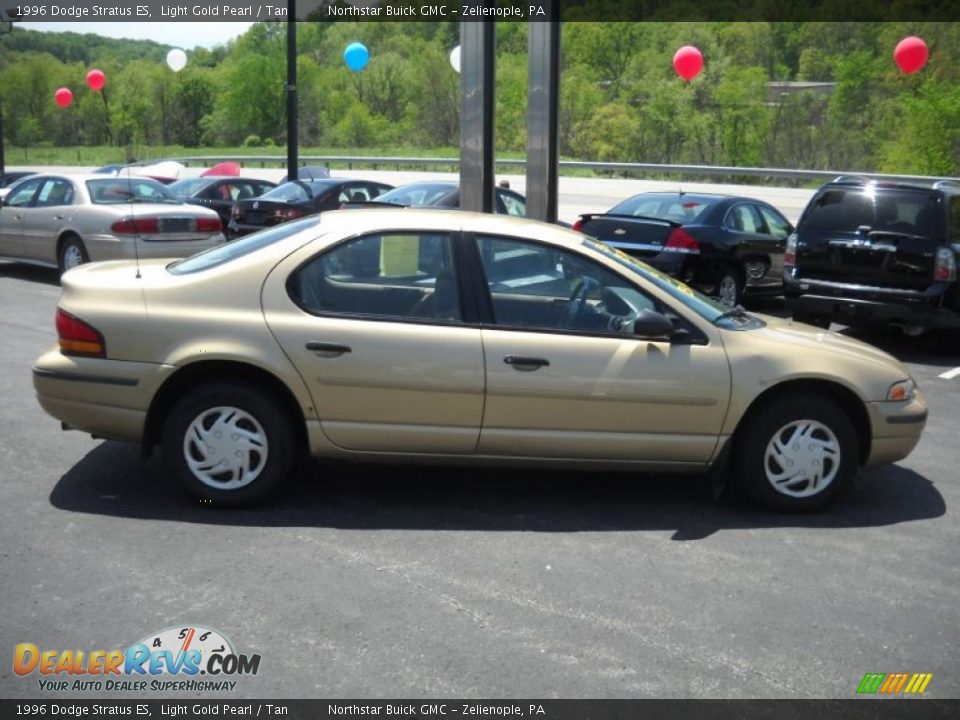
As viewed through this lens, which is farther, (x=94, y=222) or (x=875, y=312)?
(x=94, y=222)

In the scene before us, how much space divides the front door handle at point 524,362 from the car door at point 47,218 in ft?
34.1

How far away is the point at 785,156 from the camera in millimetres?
46656

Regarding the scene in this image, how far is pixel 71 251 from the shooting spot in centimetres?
1432

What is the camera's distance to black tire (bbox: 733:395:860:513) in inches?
230

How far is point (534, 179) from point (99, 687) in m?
7.73

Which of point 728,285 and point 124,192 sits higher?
point 124,192

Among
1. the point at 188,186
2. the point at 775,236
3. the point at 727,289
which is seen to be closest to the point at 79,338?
the point at 727,289

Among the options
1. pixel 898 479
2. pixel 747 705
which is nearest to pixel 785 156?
pixel 898 479

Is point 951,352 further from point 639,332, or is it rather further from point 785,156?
point 785,156

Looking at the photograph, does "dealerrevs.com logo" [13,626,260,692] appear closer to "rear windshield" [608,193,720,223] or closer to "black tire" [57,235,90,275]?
"rear windshield" [608,193,720,223]

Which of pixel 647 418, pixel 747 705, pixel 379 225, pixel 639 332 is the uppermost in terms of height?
pixel 379 225

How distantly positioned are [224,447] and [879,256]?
7273 millimetres

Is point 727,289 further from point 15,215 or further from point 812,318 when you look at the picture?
point 15,215

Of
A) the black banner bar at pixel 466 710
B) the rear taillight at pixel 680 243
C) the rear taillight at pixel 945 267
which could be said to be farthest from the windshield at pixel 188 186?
the black banner bar at pixel 466 710
